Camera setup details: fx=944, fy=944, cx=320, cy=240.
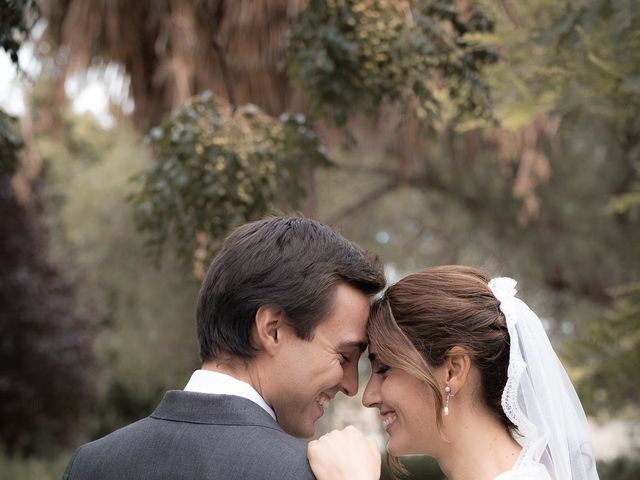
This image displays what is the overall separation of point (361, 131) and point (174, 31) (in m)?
2.60

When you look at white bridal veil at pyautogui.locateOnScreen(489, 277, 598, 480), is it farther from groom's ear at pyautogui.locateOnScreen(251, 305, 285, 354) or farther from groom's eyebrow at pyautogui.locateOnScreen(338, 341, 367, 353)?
groom's ear at pyautogui.locateOnScreen(251, 305, 285, 354)

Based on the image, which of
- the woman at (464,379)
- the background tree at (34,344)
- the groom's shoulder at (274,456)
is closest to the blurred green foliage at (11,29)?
the woman at (464,379)

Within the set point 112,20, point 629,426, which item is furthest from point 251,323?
point 629,426

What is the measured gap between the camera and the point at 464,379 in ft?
9.26

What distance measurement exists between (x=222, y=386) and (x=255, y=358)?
11 cm

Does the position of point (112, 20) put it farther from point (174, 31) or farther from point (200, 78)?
point (200, 78)

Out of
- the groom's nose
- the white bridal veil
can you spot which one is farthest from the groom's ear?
the white bridal veil

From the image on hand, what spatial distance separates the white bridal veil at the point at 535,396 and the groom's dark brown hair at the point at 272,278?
2.22 ft

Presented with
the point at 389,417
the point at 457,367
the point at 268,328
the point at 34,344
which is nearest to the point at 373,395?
the point at 389,417

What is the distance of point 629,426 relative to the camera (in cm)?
1039

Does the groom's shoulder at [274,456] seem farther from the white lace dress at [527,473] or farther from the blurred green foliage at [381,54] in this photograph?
the blurred green foliage at [381,54]

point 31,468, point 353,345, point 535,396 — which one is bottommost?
point 31,468

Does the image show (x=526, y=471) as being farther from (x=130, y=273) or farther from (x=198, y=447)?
(x=130, y=273)

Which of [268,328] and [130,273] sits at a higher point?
[268,328]
